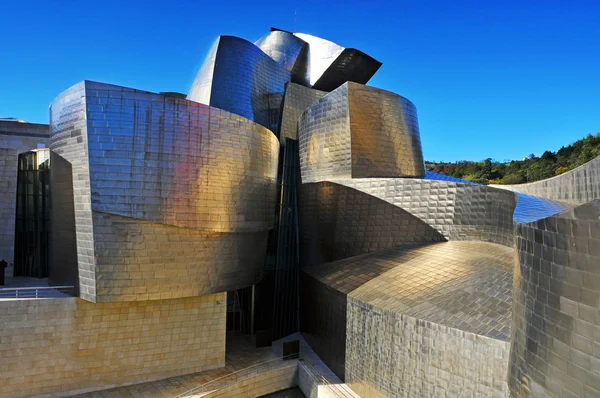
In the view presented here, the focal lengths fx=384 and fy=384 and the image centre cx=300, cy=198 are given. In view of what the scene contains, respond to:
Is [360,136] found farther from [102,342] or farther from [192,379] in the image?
[102,342]

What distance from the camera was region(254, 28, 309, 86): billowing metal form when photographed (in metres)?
24.5

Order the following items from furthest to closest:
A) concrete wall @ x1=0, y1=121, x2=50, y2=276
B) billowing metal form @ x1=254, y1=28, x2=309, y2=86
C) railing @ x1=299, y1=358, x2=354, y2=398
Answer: billowing metal form @ x1=254, y1=28, x2=309, y2=86, concrete wall @ x1=0, y1=121, x2=50, y2=276, railing @ x1=299, y1=358, x2=354, y2=398

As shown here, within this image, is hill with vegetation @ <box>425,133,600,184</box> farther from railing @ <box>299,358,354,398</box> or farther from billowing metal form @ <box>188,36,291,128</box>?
railing @ <box>299,358,354,398</box>

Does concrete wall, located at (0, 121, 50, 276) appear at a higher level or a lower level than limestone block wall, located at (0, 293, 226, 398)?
higher

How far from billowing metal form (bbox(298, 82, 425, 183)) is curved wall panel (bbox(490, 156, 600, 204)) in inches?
153

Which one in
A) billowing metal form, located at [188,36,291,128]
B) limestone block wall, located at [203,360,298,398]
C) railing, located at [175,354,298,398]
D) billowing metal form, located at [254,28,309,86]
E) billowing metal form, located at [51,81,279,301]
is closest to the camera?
billowing metal form, located at [51,81,279,301]

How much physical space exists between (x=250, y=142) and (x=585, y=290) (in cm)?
1114

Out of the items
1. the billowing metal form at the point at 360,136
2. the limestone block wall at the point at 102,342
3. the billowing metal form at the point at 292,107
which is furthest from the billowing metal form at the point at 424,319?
the billowing metal form at the point at 292,107

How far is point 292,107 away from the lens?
2067cm

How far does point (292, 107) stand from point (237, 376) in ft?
44.2

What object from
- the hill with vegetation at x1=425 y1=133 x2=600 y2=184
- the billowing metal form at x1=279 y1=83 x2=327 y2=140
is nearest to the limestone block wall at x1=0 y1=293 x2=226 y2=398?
the billowing metal form at x1=279 y1=83 x2=327 y2=140

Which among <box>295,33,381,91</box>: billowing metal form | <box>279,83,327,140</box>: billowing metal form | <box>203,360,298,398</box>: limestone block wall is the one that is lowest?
<box>203,360,298,398</box>: limestone block wall

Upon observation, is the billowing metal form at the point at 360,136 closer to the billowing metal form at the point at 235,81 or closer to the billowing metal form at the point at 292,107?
the billowing metal form at the point at 292,107

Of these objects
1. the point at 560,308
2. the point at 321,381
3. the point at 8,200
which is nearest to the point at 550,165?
the point at 321,381
